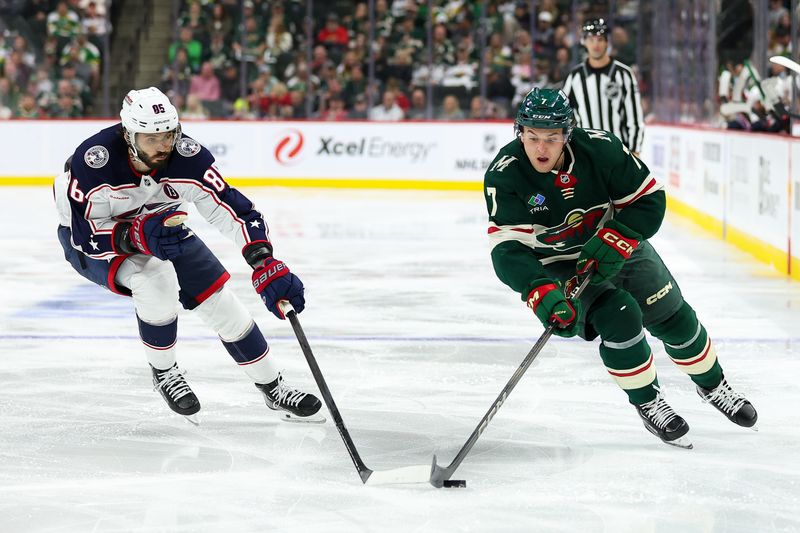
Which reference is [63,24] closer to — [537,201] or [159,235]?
[159,235]

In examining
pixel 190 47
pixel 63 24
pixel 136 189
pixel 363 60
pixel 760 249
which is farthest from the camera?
pixel 63 24

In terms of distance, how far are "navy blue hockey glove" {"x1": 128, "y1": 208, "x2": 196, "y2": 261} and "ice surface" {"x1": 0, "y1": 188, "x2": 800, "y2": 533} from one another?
50 centimetres

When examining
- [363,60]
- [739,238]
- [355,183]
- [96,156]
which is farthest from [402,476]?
[363,60]

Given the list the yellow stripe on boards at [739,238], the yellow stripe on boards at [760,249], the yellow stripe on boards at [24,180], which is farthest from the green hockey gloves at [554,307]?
Answer: the yellow stripe on boards at [24,180]

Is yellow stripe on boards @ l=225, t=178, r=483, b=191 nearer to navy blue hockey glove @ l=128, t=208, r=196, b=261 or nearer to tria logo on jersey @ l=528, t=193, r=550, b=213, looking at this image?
navy blue hockey glove @ l=128, t=208, r=196, b=261

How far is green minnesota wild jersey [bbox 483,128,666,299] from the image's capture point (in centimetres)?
298

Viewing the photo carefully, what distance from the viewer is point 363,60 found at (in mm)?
13156

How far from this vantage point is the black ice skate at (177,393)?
3.46 metres

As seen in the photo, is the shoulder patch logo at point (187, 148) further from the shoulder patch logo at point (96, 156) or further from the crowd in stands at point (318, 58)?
the crowd in stands at point (318, 58)

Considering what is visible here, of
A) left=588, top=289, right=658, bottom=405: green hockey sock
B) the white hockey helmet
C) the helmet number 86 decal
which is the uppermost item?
the white hockey helmet

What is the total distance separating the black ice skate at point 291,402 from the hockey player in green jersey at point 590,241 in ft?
2.40


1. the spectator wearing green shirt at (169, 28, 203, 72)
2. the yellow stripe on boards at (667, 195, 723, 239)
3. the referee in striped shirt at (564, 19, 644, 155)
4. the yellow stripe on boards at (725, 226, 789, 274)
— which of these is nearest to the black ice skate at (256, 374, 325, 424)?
the referee in striped shirt at (564, 19, 644, 155)

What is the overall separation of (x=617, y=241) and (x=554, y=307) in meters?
0.24

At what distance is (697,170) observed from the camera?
9453mm
